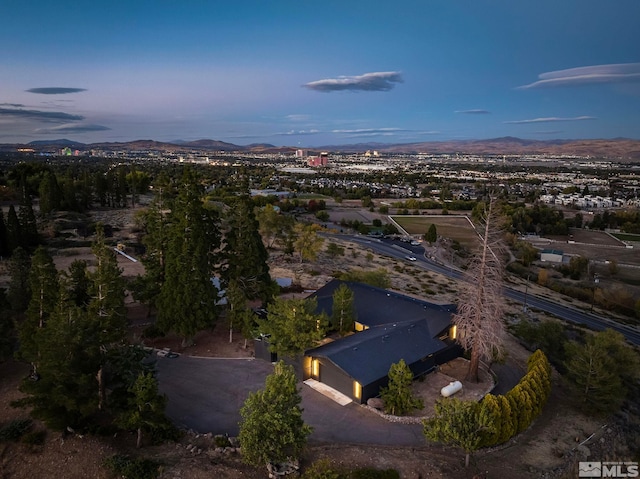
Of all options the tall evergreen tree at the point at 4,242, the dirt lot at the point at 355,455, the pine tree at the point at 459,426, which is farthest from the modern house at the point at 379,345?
the tall evergreen tree at the point at 4,242

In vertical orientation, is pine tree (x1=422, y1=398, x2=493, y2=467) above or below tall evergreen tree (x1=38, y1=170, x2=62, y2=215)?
below

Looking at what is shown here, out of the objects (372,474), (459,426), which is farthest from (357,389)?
(372,474)

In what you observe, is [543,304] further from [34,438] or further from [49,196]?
[49,196]

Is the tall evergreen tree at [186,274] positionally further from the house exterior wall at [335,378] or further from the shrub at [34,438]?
the shrub at [34,438]

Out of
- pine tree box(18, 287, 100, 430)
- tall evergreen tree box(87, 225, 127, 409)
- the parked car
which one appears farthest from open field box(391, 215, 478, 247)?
pine tree box(18, 287, 100, 430)

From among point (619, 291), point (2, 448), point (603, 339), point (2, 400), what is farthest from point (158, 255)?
point (619, 291)

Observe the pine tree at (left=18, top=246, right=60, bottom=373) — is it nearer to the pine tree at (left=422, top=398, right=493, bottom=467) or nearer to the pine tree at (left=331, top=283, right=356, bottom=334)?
the pine tree at (left=331, top=283, right=356, bottom=334)
